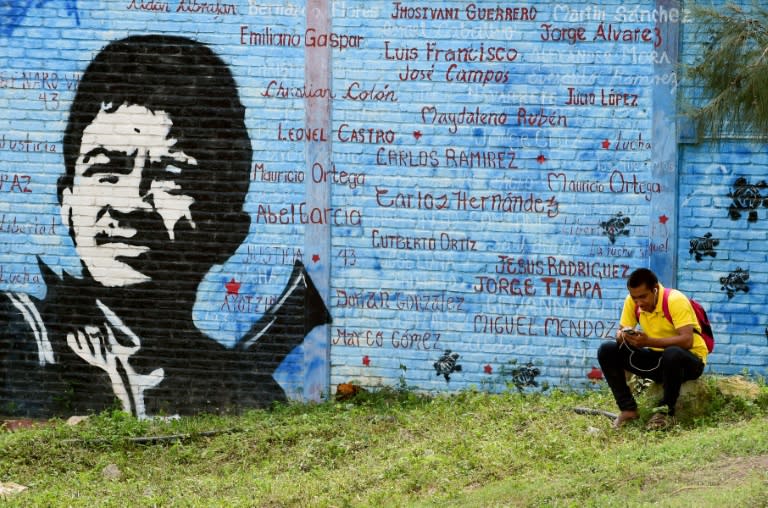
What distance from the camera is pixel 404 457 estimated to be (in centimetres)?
724

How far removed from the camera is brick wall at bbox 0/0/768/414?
868 cm

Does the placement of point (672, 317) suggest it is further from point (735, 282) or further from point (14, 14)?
point (14, 14)

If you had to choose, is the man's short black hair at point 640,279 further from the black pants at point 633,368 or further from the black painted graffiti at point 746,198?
the black painted graffiti at point 746,198

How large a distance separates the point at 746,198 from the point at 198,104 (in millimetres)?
4641

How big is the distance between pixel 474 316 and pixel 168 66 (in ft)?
11.1

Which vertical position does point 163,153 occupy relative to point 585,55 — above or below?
below

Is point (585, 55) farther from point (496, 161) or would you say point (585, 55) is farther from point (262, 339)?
point (262, 339)

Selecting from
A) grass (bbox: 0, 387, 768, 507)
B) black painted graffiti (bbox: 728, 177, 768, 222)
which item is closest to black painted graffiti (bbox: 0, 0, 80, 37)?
grass (bbox: 0, 387, 768, 507)

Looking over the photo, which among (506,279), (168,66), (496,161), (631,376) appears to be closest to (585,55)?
(496,161)

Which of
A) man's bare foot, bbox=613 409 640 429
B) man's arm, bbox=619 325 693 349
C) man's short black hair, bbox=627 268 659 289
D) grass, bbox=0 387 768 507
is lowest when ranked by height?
grass, bbox=0 387 768 507

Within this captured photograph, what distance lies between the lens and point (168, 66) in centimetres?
917

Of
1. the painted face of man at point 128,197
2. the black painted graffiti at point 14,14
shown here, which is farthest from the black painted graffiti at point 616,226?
the black painted graffiti at point 14,14

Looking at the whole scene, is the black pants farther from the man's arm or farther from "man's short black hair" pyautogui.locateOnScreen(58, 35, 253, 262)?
"man's short black hair" pyautogui.locateOnScreen(58, 35, 253, 262)

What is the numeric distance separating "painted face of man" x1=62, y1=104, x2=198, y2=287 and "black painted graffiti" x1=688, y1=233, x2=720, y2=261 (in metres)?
4.21
